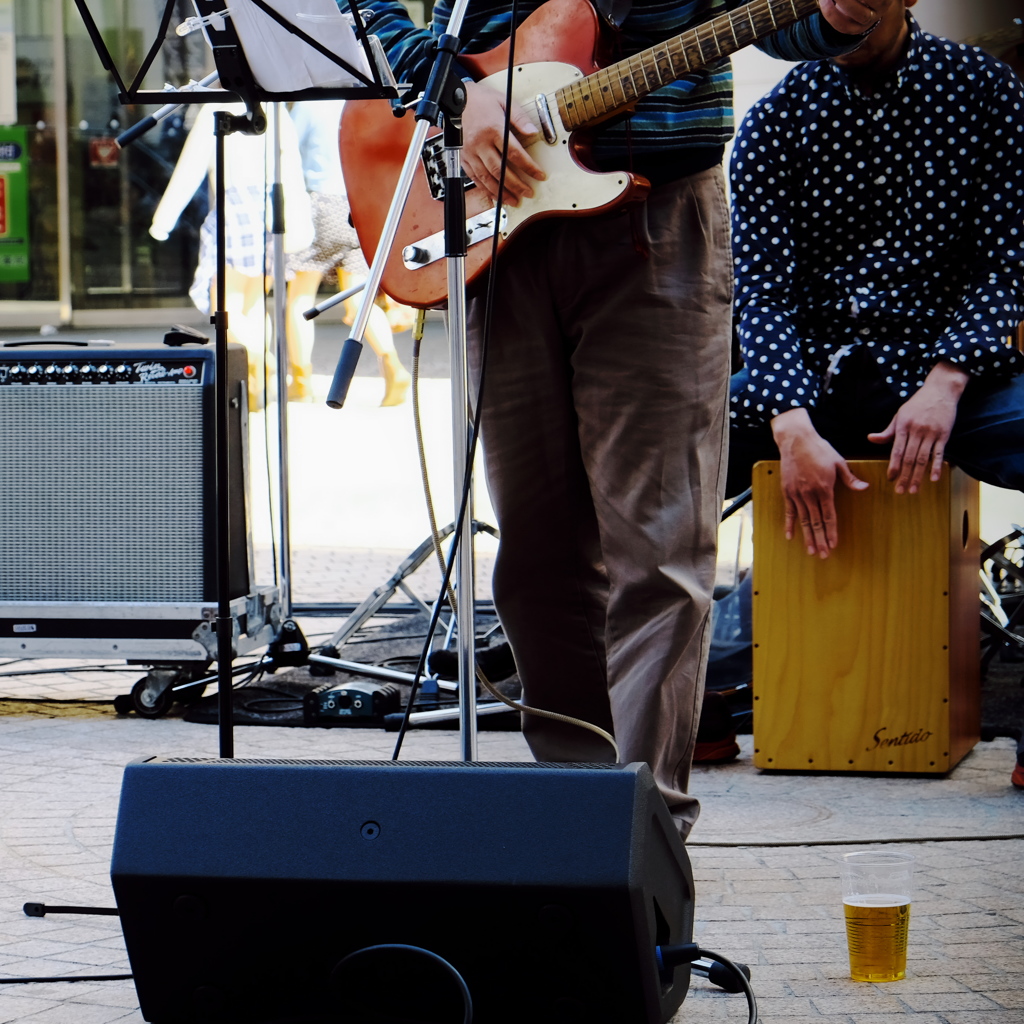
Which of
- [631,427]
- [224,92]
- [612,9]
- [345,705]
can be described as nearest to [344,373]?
[224,92]

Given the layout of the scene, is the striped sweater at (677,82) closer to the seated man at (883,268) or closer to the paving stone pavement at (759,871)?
the seated man at (883,268)

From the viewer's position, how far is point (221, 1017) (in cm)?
131

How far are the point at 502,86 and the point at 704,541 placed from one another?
66 centimetres

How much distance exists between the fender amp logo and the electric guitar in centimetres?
120

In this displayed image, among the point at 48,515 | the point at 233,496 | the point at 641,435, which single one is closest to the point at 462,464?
the point at 641,435

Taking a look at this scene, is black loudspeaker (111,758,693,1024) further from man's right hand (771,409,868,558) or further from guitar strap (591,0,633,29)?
man's right hand (771,409,868,558)

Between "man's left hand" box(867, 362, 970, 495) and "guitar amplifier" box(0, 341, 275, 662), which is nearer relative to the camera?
"man's left hand" box(867, 362, 970, 495)

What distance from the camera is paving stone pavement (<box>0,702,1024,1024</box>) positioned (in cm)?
150

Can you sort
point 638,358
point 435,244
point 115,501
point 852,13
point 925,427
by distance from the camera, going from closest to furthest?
point 852,13 < point 638,358 < point 435,244 < point 925,427 < point 115,501

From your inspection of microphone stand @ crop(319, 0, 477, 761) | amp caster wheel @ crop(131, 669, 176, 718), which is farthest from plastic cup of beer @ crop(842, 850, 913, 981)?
amp caster wheel @ crop(131, 669, 176, 718)

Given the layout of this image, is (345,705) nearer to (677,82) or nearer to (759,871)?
(759,871)

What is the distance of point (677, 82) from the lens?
1.84 metres

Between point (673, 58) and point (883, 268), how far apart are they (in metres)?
0.91

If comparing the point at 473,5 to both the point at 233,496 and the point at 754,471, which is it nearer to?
the point at 754,471
